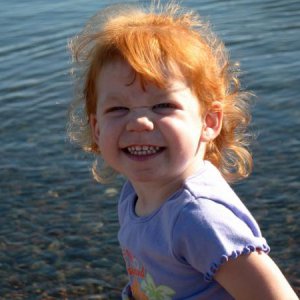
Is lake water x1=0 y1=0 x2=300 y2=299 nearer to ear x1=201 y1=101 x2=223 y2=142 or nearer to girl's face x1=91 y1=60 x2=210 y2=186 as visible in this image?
ear x1=201 y1=101 x2=223 y2=142

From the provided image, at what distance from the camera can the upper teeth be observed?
310 centimetres

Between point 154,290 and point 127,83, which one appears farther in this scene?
point 154,290

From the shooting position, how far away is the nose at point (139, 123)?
10.00 feet

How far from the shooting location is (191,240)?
292 centimetres

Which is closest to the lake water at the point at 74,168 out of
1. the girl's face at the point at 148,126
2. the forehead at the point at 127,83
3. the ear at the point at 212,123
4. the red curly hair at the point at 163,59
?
the red curly hair at the point at 163,59

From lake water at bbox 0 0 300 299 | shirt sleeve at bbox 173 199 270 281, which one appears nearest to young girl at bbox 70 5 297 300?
shirt sleeve at bbox 173 199 270 281

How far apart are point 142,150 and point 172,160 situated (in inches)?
4.9

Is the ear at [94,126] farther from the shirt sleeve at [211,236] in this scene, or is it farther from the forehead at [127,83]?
the shirt sleeve at [211,236]

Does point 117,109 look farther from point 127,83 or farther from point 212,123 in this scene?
point 212,123

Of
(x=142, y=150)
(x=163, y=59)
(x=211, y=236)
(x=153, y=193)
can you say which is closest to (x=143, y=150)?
(x=142, y=150)

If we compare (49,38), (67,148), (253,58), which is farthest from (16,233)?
(49,38)

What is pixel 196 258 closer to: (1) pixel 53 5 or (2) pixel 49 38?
(2) pixel 49 38

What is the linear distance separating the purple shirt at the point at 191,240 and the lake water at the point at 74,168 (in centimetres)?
236

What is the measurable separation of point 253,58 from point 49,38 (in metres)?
3.13
